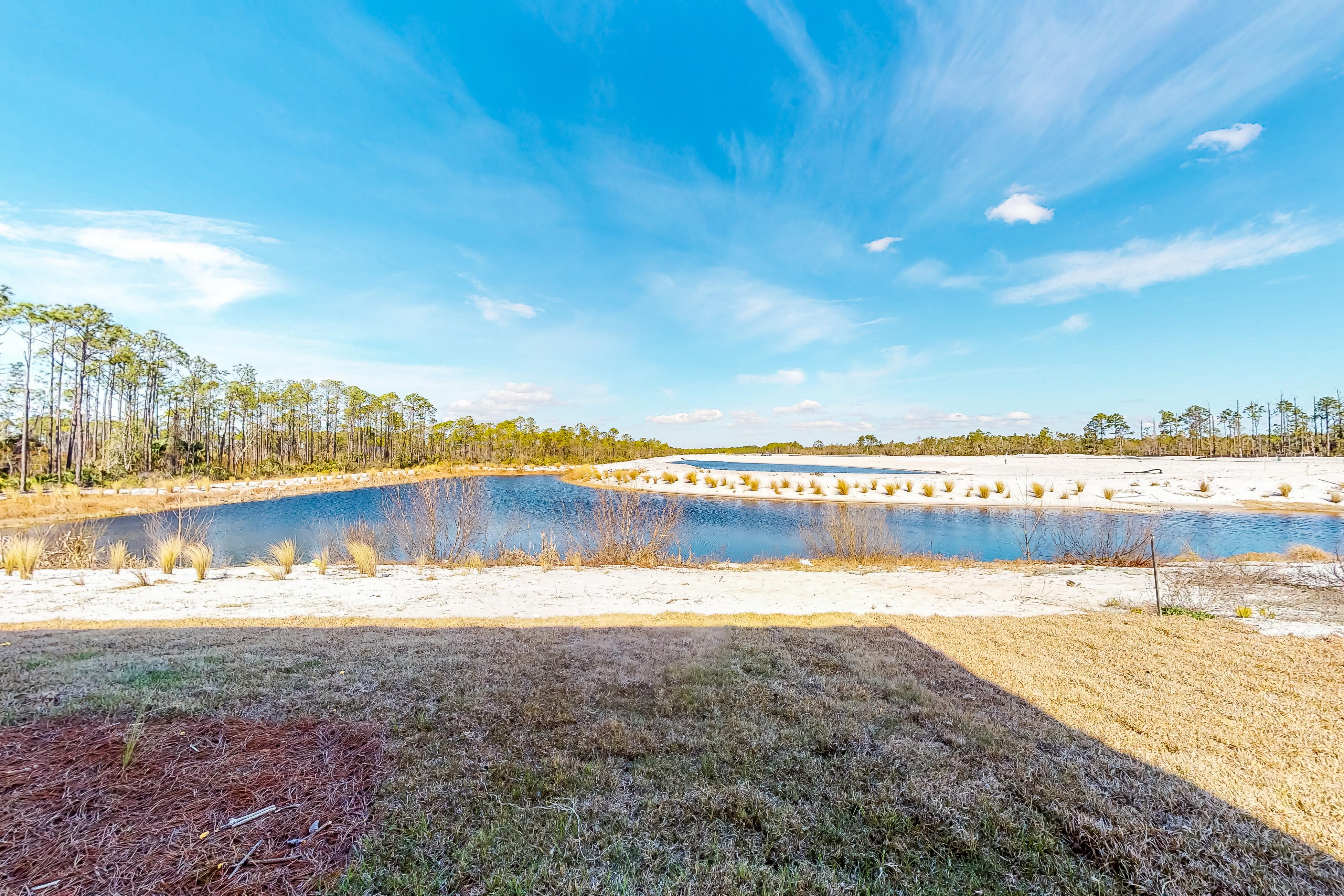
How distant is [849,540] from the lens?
1159cm

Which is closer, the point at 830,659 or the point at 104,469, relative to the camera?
the point at 830,659

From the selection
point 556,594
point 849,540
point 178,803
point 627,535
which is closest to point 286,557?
point 556,594

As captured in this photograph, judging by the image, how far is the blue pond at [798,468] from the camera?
45.0 m

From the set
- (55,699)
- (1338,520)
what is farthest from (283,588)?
(1338,520)

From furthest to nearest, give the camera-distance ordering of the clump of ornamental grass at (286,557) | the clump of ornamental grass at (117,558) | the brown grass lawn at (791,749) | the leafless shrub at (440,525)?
the leafless shrub at (440,525), the clump of ornamental grass at (286,557), the clump of ornamental grass at (117,558), the brown grass lawn at (791,749)

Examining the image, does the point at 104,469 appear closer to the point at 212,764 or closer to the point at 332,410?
the point at 332,410

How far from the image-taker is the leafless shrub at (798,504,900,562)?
37.7 ft

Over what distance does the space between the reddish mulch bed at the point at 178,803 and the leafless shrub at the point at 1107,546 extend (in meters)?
10.7


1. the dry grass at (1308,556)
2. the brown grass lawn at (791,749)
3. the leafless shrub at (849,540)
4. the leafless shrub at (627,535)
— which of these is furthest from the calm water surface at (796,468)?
the brown grass lawn at (791,749)

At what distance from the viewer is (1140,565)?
31.1ft

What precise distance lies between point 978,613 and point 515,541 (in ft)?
39.0

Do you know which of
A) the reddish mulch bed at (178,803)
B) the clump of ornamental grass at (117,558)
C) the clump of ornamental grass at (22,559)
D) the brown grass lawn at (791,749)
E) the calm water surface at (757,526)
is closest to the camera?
the reddish mulch bed at (178,803)

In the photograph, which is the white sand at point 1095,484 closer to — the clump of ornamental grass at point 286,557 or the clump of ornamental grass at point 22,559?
the clump of ornamental grass at point 286,557

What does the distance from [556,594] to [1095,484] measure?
95.0 feet
